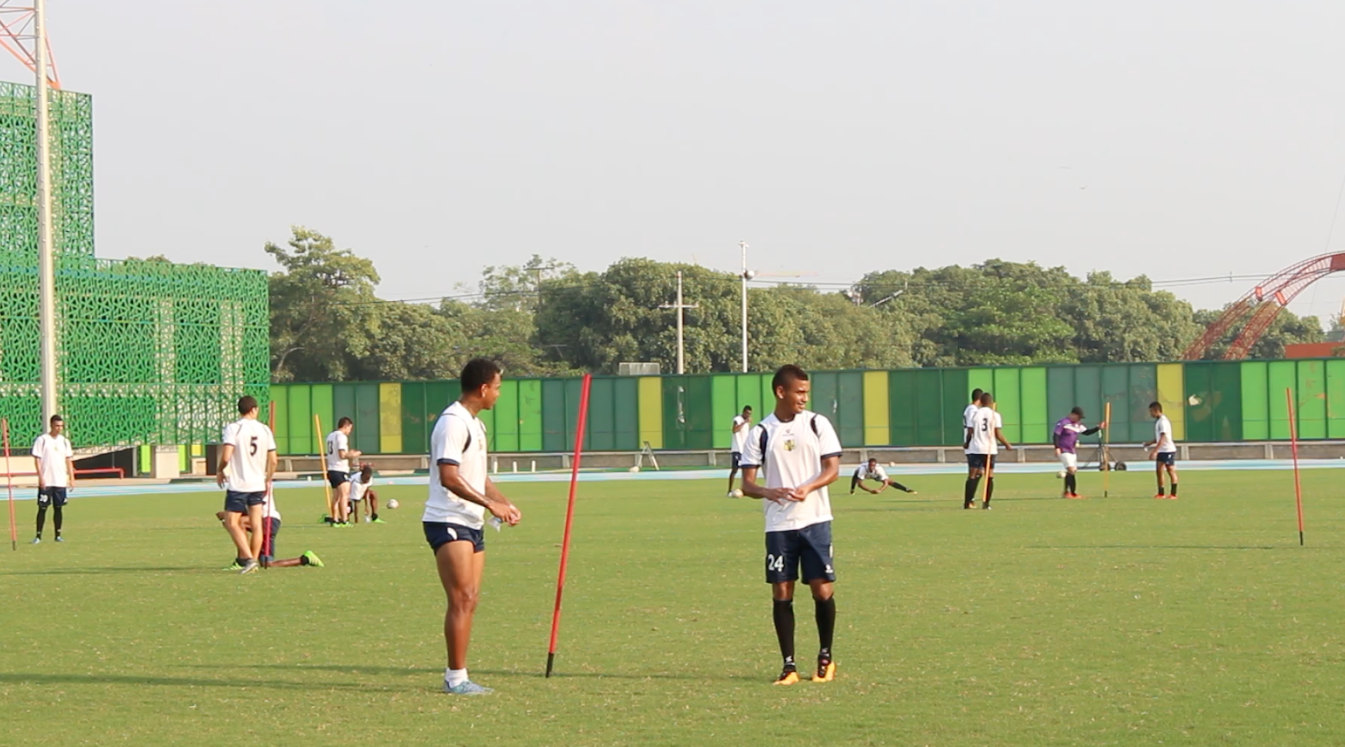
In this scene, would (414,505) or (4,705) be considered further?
(414,505)

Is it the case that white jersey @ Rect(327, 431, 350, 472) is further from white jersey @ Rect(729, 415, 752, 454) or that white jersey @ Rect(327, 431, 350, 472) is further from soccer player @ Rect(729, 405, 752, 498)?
white jersey @ Rect(729, 415, 752, 454)

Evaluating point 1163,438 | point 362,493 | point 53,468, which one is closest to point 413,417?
point 362,493

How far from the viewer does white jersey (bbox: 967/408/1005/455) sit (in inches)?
1030

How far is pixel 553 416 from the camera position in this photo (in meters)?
61.0

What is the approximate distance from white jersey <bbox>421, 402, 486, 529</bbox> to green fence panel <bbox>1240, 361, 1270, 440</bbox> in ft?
163

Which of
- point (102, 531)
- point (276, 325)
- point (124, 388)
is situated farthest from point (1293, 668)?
point (276, 325)

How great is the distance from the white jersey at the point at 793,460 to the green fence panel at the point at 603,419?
50525 mm

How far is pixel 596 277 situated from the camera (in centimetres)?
8775

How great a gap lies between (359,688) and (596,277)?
78.4 meters

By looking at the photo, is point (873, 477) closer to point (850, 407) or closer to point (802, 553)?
point (802, 553)

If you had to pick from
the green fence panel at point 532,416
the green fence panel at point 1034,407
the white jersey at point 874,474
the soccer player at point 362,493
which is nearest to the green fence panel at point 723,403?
the green fence panel at point 532,416

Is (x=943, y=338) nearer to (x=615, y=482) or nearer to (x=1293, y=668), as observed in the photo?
(x=615, y=482)

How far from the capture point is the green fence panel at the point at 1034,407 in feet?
188

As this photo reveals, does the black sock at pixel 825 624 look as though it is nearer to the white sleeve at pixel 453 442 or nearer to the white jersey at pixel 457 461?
the white jersey at pixel 457 461
